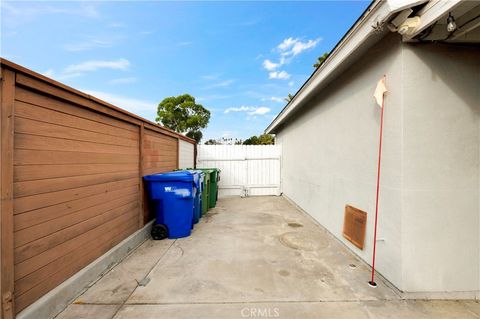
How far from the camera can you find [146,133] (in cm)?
432

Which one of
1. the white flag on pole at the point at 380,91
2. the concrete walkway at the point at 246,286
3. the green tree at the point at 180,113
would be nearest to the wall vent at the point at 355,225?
the concrete walkway at the point at 246,286

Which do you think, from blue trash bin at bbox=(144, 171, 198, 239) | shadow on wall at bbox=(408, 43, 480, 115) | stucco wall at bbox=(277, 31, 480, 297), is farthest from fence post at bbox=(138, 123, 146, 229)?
shadow on wall at bbox=(408, 43, 480, 115)

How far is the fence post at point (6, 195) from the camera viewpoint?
155 centimetres

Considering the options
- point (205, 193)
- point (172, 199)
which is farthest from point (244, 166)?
point (172, 199)

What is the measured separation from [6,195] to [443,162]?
13.5ft

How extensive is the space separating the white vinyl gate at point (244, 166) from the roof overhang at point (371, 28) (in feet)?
16.3

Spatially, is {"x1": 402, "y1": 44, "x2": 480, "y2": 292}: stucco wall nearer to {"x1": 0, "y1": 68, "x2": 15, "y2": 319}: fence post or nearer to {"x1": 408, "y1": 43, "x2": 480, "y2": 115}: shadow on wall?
{"x1": 408, "y1": 43, "x2": 480, "y2": 115}: shadow on wall

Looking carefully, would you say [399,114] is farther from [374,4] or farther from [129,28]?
[129,28]

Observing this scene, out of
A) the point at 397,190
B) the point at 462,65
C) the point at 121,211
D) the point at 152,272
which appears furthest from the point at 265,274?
the point at 462,65

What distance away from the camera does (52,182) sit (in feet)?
6.76

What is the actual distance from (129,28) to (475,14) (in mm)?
5232

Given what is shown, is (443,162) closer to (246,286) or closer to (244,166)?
(246,286)

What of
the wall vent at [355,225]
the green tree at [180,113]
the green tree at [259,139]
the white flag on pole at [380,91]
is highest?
the green tree at [180,113]

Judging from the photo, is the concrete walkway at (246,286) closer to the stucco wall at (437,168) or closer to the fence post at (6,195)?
the stucco wall at (437,168)
